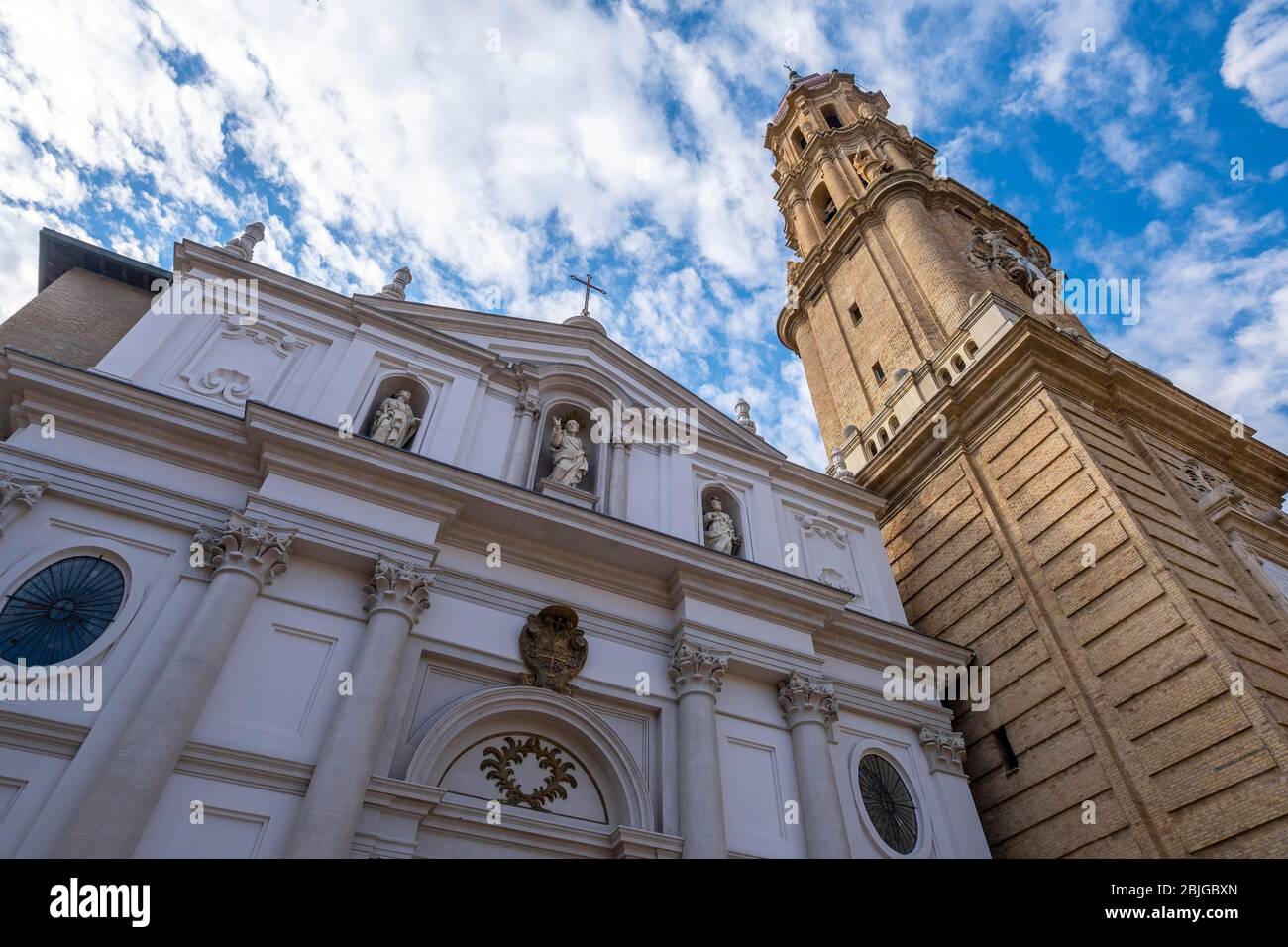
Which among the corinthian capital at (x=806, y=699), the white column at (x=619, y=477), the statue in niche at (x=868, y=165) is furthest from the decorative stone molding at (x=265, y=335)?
the statue in niche at (x=868, y=165)

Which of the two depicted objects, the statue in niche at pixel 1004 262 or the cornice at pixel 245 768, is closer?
the cornice at pixel 245 768

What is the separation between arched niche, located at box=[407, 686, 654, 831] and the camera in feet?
35.2

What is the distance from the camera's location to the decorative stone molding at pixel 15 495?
9.89 meters

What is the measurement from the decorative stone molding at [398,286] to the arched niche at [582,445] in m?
3.81

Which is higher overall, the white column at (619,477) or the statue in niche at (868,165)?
the statue in niche at (868,165)

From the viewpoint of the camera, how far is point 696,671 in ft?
40.9

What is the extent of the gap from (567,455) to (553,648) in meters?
4.35

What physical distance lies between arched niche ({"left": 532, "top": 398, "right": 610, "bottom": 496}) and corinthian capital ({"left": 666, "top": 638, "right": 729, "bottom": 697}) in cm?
387

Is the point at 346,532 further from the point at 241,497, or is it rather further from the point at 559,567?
the point at 559,567

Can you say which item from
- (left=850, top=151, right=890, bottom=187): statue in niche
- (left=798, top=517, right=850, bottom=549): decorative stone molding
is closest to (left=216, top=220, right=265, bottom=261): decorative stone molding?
(left=798, top=517, right=850, bottom=549): decorative stone molding

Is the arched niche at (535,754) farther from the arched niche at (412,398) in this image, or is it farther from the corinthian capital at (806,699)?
the arched niche at (412,398)

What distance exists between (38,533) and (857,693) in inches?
497

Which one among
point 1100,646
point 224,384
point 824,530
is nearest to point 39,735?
point 224,384

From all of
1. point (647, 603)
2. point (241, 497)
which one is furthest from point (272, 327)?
point (647, 603)
